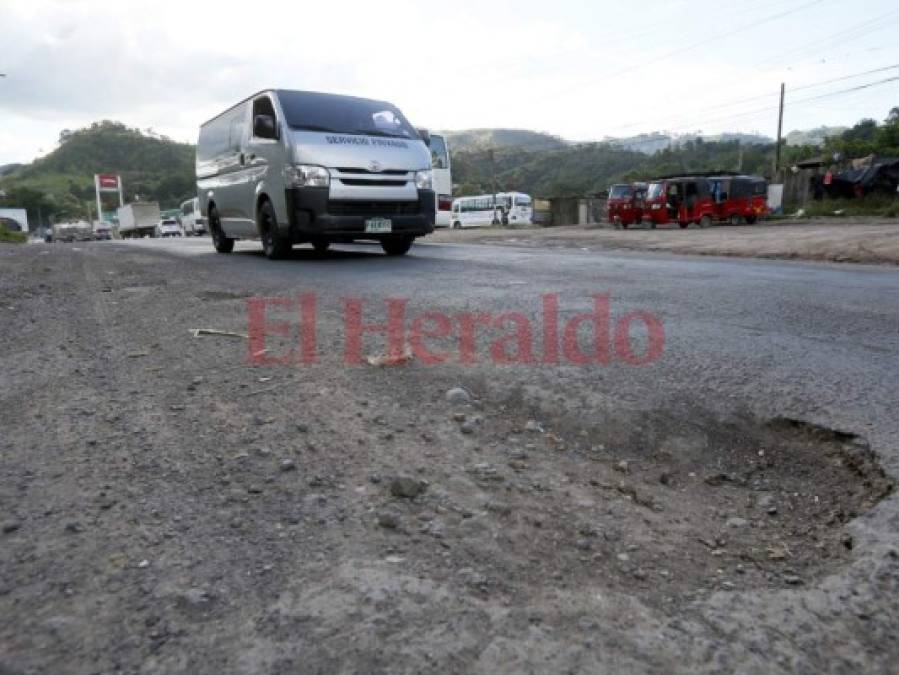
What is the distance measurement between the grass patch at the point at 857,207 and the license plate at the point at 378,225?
19110 mm

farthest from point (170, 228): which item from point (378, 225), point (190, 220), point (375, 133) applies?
point (378, 225)

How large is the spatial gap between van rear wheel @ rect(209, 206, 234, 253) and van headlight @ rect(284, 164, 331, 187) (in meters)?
3.43

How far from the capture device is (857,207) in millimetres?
23281

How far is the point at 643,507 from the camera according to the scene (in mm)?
1792

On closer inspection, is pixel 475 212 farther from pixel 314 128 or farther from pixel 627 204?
pixel 314 128

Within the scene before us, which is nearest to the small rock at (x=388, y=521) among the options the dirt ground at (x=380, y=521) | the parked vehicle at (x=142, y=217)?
the dirt ground at (x=380, y=521)

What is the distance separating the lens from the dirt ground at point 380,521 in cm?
119

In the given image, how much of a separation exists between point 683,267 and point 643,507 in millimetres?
6146

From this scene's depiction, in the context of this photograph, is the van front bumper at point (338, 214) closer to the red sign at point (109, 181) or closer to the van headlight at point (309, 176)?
the van headlight at point (309, 176)

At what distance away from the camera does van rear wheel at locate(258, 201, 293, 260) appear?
26.0 ft

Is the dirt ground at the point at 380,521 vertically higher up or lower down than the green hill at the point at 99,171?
lower down

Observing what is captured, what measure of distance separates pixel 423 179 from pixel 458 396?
5882 millimetres

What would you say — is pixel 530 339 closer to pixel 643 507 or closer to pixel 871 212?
pixel 643 507

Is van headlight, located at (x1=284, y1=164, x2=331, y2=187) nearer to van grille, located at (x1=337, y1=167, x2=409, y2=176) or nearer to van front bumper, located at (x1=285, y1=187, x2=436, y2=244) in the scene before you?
van front bumper, located at (x1=285, y1=187, x2=436, y2=244)
